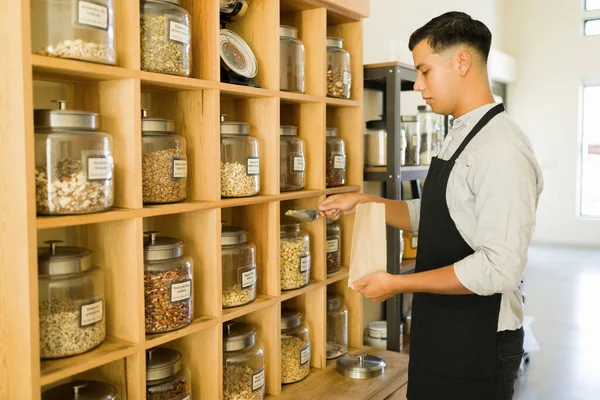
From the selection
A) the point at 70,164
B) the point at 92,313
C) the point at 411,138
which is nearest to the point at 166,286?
the point at 92,313

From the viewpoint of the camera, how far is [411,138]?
2928 mm

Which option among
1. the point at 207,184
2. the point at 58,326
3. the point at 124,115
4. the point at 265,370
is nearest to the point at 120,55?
the point at 124,115

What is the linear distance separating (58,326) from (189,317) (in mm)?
383

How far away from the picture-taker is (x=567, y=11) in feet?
23.5

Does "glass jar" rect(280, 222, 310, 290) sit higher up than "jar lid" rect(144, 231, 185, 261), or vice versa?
"jar lid" rect(144, 231, 185, 261)

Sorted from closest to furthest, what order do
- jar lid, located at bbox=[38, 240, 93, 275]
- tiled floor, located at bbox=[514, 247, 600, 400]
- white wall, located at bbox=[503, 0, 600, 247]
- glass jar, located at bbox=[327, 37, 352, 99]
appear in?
1. jar lid, located at bbox=[38, 240, 93, 275]
2. glass jar, located at bbox=[327, 37, 352, 99]
3. tiled floor, located at bbox=[514, 247, 600, 400]
4. white wall, located at bbox=[503, 0, 600, 247]

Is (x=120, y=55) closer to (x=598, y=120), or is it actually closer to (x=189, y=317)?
(x=189, y=317)

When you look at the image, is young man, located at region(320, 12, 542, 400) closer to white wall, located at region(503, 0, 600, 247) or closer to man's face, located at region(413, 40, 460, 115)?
man's face, located at region(413, 40, 460, 115)

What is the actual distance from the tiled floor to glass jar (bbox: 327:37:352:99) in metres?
1.95

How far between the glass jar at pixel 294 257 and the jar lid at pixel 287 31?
668 millimetres

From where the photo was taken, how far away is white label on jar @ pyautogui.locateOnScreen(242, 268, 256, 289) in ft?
6.17

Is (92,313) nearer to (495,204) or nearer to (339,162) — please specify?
(495,204)

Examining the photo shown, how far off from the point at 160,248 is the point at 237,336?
1.47ft

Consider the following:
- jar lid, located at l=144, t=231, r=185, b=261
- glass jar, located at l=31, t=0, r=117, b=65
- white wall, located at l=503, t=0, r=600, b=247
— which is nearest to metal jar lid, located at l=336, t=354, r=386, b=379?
jar lid, located at l=144, t=231, r=185, b=261
